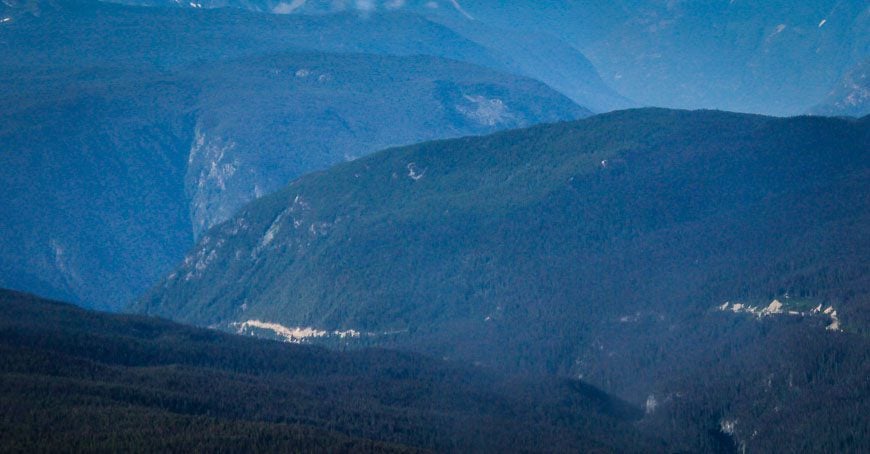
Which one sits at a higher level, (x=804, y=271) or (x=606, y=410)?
(x=804, y=271)

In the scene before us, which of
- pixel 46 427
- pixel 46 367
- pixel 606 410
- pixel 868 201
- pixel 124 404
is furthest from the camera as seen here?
pixel 868 201

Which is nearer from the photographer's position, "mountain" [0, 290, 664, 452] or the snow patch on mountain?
"mountain" [0, 290, 664, 452]

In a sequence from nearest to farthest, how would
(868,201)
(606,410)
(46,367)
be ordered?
(46,367)
(606,410)
(868,201)

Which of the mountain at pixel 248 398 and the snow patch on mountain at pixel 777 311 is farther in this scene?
the snow patch on mountain at pixel 777 311

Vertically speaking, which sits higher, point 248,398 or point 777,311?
point 777,311

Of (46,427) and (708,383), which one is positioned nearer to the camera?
(46,427)

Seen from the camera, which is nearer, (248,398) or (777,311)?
(248,398)

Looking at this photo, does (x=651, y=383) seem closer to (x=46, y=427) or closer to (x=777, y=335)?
(x=777, y=335)

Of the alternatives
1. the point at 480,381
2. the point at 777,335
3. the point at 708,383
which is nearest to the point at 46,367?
the point at 480,381
